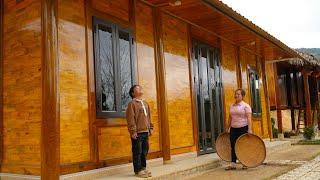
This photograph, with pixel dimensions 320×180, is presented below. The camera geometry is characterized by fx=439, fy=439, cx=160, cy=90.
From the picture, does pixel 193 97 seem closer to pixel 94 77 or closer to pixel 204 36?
pixel 204 36

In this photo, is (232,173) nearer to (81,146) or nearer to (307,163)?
(307,163)

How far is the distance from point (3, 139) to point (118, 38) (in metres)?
2.50

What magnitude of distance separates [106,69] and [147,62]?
143cm

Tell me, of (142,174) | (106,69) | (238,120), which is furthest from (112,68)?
(238,120)

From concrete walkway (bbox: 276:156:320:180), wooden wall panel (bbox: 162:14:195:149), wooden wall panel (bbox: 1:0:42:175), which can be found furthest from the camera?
wooden wall panel (bbox: 162:14:195:149)

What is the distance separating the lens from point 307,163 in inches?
363

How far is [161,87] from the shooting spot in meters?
8.63

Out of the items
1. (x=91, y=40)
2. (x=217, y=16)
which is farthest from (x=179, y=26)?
(x=91, y=40)

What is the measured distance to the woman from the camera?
28.0 feet

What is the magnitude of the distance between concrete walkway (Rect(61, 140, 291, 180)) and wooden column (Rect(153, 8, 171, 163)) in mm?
316

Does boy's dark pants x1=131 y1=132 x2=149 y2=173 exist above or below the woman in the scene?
below

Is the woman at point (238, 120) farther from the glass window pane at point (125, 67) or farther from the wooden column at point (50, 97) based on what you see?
the wooden column at point (50, 97)

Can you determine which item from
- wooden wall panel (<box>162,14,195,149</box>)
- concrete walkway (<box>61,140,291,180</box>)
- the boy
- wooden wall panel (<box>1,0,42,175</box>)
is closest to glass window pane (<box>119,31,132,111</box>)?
the boy

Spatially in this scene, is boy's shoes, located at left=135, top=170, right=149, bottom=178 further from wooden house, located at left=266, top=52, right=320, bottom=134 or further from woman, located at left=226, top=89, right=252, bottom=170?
wooden house, located at left=266, top=52, right=320, bottom=134
